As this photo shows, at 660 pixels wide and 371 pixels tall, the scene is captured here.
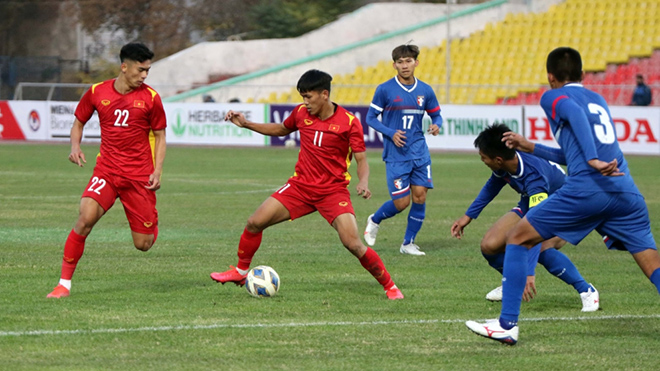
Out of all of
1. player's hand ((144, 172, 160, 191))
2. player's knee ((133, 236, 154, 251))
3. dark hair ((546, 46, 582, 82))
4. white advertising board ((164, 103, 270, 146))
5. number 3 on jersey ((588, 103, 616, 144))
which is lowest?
white advertising board ((164, 103, 270, 146))

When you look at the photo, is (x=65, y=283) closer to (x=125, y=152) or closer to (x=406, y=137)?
(x=125, y=152)

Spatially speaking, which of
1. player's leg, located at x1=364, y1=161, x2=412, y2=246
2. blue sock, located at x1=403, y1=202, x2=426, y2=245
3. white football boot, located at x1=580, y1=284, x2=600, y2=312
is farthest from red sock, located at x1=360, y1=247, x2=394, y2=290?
player's leg, located at x1=364, y1=161, x2=412, y2=246

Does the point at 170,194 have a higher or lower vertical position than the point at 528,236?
lower

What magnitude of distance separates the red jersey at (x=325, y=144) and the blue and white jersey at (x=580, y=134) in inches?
87.9

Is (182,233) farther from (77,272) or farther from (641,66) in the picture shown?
(641,66)

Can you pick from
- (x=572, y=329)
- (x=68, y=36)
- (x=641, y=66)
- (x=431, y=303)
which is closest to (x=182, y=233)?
(x=431, y=303)

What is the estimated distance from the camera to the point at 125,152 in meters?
8.49

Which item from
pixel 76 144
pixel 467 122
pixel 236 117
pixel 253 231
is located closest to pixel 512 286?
pixel 253 231

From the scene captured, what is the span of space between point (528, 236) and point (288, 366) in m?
1.76

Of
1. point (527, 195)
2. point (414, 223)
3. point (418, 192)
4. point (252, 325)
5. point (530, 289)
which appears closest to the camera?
point (252, 325)

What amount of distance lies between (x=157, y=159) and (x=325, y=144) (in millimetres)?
1388

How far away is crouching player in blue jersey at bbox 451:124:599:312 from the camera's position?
769 cm

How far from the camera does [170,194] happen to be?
18.0 m

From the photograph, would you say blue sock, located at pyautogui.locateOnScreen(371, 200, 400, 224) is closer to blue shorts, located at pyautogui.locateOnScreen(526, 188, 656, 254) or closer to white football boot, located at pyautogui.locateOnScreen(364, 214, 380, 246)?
white football boot, located at pyautogui.locateOnScreen(364, 214, 380, 246)
